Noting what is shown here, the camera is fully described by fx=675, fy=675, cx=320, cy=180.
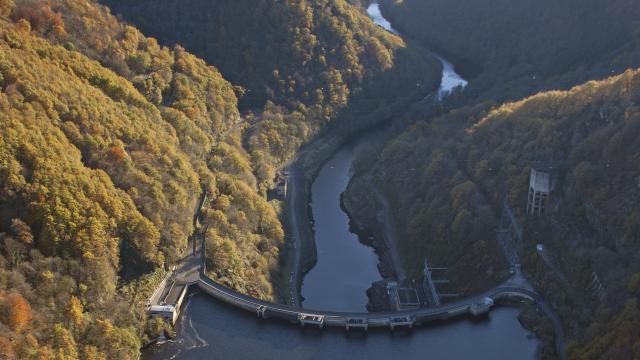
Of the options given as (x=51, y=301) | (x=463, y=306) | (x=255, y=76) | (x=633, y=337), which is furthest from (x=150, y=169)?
(x=255, y=76)

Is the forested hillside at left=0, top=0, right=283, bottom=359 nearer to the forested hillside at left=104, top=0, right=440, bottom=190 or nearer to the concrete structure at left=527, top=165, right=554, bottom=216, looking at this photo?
the forested hillside at left=104, top=0, right=440, bottom=190

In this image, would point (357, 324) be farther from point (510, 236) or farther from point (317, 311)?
point (510, 236)

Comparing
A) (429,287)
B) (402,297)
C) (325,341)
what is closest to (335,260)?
(402,297)

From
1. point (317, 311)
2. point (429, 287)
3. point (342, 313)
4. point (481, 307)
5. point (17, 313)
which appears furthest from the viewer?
point (429, 287)

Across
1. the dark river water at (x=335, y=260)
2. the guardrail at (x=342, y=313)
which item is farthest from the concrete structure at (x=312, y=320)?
the dark river water at (x=335, y=260)

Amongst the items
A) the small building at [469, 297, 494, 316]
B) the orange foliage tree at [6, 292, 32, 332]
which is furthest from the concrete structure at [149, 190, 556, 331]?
the orange foliage tree at [6, 292, 32, 332]

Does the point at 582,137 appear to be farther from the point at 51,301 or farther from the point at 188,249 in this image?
the point at 51,301
